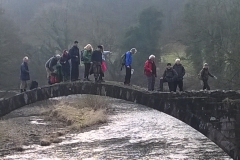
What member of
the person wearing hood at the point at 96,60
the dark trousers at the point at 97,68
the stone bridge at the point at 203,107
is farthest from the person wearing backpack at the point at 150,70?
the person wearing hood at the point at 96,60

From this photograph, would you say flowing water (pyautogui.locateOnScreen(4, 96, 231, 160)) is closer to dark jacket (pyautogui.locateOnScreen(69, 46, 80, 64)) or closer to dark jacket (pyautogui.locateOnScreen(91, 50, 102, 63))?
dark jacket (pyautogui.locateOnScreen(69, 46, 80, 64))

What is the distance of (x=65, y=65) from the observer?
1553cm

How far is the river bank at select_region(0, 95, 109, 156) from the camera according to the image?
20.3 metres

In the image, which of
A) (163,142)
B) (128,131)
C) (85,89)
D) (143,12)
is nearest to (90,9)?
(143,12)

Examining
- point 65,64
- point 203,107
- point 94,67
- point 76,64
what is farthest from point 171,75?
point 65,64

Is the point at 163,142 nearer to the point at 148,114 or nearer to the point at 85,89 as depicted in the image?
the point at 85,89

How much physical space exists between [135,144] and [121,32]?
83.2 ft

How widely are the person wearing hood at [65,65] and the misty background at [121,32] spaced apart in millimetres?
11383

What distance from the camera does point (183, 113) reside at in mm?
14164

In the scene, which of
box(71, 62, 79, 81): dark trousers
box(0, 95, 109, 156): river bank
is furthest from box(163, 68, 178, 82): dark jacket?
box(0, 95, 109, 156): river bank

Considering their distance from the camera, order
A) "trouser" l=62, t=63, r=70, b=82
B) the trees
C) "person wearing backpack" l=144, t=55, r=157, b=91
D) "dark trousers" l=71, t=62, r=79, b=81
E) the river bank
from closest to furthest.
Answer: "dark trousers" l=71, t=62, r=79, b=81 → "person wearing backpack" l=144, t=55, r=157, b=91 → "trouser" l=62, t=63, r=70, b=82 → the river bank → the trees

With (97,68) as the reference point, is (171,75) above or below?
below

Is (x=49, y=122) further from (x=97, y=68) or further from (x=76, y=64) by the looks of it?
(x=97, y=68)

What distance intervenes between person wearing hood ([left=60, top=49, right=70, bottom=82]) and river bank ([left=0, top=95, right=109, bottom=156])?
455 cm
